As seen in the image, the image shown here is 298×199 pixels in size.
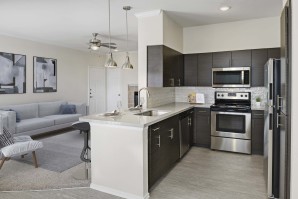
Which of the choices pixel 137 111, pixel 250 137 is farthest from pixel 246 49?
pixel 137 111

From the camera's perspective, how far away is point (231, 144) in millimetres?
4109

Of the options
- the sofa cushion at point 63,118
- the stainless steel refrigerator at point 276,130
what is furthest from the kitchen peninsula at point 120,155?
the sofa cushion at point 63,118

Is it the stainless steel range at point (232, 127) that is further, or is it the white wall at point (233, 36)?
the white wall at point (233, 36)

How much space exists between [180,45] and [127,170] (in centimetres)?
315

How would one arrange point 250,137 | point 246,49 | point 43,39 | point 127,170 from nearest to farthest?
point 127,170
point 250,137
point 246,49
point 43,39

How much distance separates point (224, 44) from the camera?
4.50 m

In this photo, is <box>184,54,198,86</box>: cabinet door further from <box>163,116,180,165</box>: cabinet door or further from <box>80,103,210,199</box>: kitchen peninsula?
<box>80,103,210,199</box>: kitchen peninsula

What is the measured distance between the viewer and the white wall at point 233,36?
4.14 m

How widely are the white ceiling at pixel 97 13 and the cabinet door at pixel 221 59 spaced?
67cm

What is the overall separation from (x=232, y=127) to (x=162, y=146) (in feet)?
6.16

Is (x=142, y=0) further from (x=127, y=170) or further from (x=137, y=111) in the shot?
(x=127, y=170)

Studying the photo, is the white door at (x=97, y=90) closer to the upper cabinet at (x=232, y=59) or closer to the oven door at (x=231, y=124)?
the upper cabinet at (x=232, y=59)

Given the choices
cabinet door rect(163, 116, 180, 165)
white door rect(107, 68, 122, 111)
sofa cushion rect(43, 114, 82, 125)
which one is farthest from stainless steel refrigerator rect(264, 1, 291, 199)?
white door rect(107, 68, 122, 111)

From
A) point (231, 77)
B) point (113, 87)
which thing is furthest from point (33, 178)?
point (113, 87)
